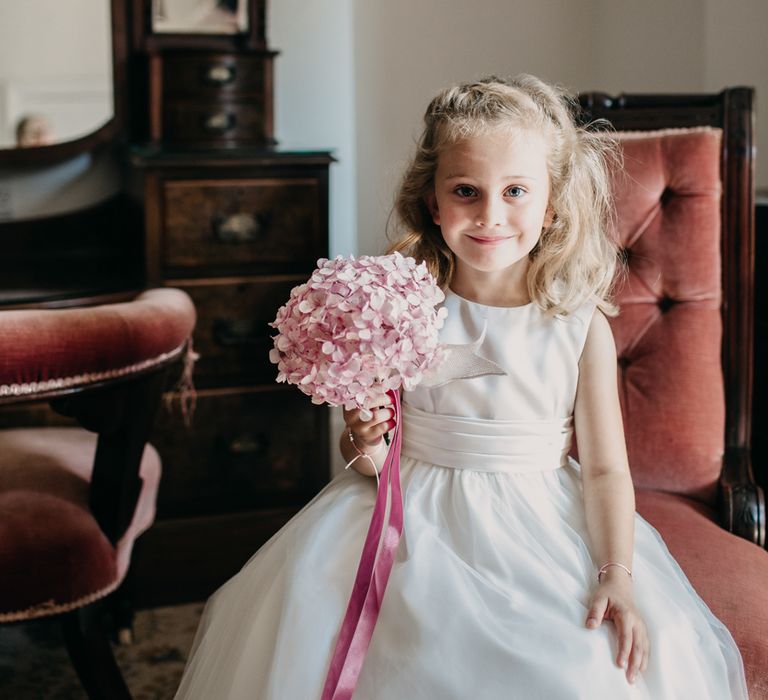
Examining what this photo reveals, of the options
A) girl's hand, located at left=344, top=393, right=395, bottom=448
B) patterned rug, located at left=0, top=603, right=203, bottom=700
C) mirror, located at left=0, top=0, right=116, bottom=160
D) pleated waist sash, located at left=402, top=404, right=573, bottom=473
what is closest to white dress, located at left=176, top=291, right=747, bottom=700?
pleated waist sash, located at left=402, top=404, right=573, bottom=473

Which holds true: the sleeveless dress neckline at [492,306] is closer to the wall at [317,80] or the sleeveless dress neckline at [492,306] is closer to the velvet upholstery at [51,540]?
the velvet upholstery at [51,540]

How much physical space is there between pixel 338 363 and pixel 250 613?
39 centimetres

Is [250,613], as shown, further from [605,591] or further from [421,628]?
[605,591]

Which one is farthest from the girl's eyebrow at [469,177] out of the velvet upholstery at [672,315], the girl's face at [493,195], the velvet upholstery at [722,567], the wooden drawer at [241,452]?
the wooden drawer at [241,452]

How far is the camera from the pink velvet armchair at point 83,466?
1484 mm

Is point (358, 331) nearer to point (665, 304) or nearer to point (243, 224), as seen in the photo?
point (665, 304)

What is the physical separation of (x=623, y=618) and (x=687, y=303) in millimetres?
843

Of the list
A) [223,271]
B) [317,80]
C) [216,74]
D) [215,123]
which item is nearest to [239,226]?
[223,271]

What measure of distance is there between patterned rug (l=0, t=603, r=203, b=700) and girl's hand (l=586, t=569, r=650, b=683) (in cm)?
119

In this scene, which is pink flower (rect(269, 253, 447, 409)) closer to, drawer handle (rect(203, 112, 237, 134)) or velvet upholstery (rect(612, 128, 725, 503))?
velvet upholstery (rect(612, 128, 725, 503))

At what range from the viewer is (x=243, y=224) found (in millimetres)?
2564

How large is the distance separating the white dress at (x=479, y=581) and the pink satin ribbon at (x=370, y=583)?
0.01 metres

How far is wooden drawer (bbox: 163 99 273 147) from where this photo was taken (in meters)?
2.75

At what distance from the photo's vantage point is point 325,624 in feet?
4.12
